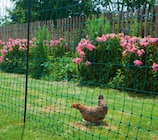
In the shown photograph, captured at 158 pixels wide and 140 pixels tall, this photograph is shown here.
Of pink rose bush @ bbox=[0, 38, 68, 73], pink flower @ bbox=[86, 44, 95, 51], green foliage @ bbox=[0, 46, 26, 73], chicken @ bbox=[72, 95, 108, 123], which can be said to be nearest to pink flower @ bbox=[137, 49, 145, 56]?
pink flower @ bbox=[86, 44, 95, 51]

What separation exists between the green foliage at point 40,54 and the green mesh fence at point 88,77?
0.03 meters

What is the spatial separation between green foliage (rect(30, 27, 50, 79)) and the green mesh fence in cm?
3

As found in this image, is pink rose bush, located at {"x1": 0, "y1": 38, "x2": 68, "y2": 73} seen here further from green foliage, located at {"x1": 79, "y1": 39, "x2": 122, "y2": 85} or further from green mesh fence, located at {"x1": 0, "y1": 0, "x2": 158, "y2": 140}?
green foliage, located at {"x1": 79, "y1": 39, "x2": 122, "y2": 85}

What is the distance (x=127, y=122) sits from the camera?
12.3ft

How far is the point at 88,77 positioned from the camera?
6734mm

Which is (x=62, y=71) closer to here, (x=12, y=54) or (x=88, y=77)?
(x=88, y=77)

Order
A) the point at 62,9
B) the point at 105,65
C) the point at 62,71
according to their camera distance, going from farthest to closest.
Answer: the point at 62,71 < the point at 105,65 < the point at 62,9

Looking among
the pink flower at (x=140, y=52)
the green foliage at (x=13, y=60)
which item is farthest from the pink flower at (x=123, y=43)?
the green foliage at (x=13, y=60)

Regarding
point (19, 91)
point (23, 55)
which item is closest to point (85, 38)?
point (19, 91)

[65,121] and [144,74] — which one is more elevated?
[144,74]

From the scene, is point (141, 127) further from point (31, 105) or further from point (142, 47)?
point (142, 47)

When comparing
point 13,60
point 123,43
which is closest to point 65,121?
point 123,43

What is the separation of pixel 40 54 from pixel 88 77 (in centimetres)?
178

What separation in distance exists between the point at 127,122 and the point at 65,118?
0.80 m
